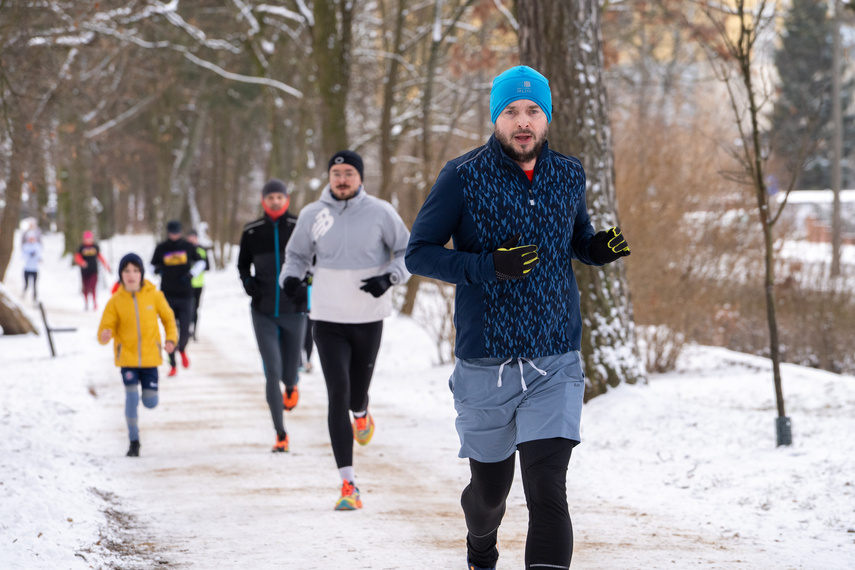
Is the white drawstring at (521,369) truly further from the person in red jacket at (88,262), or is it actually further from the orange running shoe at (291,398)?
the person in red jacket at (88,262)

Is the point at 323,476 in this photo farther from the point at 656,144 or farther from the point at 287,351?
the point at 656,144

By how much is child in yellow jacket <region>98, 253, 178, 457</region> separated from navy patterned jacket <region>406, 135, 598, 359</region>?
14.0ft

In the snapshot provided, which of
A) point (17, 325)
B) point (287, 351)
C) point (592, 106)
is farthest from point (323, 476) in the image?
point (17, 325)

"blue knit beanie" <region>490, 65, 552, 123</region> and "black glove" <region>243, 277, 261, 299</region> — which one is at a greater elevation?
"blue knit beanie" <region>490, 65, 552, 123</region>

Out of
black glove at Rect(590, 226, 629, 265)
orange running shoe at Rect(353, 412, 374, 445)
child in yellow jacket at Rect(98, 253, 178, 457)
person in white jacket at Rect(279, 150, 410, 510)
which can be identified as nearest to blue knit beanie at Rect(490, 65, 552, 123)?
black glove at Rect(590, 226, 629, 265)

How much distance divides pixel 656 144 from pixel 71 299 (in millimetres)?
18915

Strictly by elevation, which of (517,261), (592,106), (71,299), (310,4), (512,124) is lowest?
(71,299)

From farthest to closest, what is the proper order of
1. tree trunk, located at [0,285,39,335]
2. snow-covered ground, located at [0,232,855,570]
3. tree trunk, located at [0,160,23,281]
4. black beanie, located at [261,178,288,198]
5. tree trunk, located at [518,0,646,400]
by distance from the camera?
tree trunk, located at [0,285,39,335], tree trunk, located at [0,160,23,281], tree trunk, located at [518,0,646,400], black beanie, located at [261,178,288,198], snow-covered ground, located at [0,232,855,570]

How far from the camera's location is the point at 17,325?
48.3ft

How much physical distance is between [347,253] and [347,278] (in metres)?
0.18

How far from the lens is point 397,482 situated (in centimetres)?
630

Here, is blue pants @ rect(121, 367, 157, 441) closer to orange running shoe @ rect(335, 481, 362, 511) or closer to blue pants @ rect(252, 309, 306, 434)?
blue pants @ rect(252, 309, 306, 434)

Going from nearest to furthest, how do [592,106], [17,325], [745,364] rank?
1. [592,106]
2. [745,364]
3. [17,325]

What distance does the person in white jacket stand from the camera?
5582 mm
